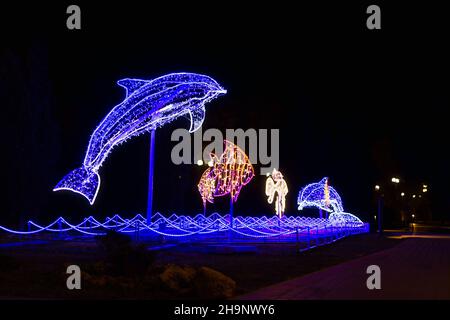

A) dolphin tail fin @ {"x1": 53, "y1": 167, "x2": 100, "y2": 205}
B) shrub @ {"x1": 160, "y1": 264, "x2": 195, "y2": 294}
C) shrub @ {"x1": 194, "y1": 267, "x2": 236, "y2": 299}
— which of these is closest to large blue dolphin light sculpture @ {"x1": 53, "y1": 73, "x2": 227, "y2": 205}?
dolphin tail fin @ {"x1": 53, "y1": 167, "x2": 100, "y2": 205}

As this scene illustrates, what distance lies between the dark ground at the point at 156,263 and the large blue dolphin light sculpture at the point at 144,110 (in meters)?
2.80

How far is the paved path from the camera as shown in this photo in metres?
9.41

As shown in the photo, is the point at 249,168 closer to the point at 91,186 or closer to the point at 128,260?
the point at 91,186

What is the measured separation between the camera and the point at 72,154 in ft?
119

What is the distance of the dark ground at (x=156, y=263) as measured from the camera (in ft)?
32.1

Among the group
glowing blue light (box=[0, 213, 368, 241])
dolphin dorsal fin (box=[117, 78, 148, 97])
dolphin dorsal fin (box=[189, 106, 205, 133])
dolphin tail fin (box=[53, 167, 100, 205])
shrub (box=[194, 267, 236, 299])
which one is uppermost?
dolphin dorsal fin (box=[117, 78, 148, 97])

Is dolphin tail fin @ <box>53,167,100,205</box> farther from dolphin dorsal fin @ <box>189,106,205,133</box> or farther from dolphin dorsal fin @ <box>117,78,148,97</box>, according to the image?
dolphin dorsal fin @ <box>189,106,205,133</box>

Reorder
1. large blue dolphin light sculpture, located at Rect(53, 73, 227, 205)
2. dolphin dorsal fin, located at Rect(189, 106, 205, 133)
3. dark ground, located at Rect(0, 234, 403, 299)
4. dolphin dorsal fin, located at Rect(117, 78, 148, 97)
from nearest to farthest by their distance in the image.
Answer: dark ground, located at Rect(0, 234, 403, 299)
large blue dolphin light sculpture, located at Rect(53, 73, 227, 205)
dolphin dorsal fin, located at Rect(117, 78, 148, 97)
dolphin dorsal fin, located at Rect(189, 106, 205, 133)

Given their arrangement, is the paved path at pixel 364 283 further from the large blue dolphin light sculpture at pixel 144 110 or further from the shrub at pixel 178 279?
the large blue dolphin light sculpture at pixel 144 110

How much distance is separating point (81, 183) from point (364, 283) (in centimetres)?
1303

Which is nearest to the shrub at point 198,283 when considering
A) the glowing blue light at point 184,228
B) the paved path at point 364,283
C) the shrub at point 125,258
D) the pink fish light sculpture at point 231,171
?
the paved path at point 364,283

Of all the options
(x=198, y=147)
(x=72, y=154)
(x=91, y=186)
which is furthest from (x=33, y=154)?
(x=198, y=147)

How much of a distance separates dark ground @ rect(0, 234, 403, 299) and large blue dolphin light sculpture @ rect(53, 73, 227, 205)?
9.18 feet
